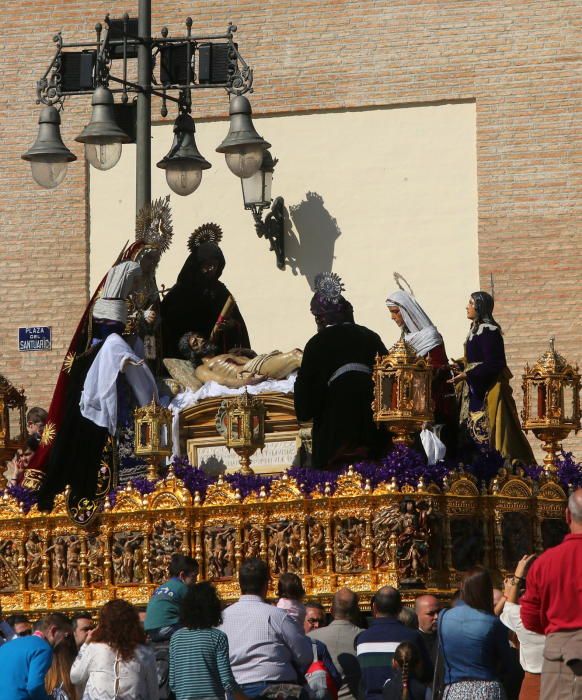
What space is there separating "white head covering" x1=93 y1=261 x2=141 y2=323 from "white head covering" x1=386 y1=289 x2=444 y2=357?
219 cm

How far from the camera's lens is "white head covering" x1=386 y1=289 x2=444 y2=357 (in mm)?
16938

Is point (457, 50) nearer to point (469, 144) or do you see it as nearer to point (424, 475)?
point (469, 144)

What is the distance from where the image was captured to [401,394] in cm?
1600

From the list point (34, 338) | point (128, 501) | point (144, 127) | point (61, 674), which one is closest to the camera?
point (61, 674)

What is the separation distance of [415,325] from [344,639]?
4657 millimetres

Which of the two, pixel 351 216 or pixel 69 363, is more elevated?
pixel 351 216

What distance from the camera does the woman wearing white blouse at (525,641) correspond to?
11148mm

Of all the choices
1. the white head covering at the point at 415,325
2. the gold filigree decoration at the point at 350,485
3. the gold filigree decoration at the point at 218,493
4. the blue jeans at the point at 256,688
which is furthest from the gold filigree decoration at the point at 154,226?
the blue jeans at the point at 256,688

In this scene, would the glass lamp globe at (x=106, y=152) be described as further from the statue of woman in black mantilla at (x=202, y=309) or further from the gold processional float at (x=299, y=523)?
the gold processional float at (x=299, y=523)

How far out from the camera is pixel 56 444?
17281 millimetres

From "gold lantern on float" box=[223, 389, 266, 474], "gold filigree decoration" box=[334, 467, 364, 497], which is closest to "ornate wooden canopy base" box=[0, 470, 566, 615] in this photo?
"gold filigree decoration" box=[334, 467, 364, 497]

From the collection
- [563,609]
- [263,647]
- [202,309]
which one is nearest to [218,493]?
[202,309]

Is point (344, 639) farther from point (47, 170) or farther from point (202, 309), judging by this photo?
point (47, 170)

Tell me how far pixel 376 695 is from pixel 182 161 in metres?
7.35
